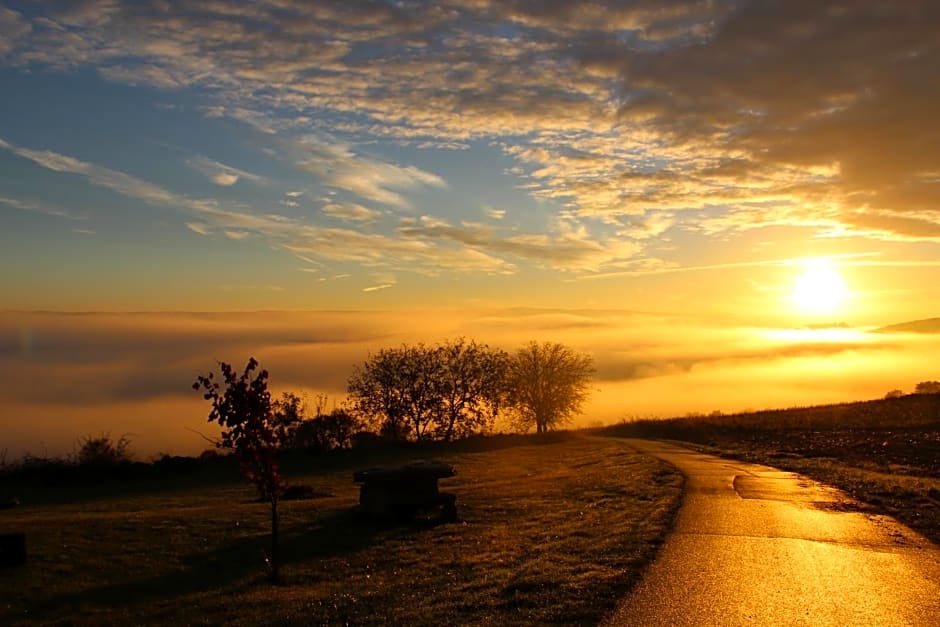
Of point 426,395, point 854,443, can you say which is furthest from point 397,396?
point 854,443

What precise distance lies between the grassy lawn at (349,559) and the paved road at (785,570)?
641mm

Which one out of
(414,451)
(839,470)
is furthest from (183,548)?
(414,451)

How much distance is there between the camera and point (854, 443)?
116ft

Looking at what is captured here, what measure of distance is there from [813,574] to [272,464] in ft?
31.8

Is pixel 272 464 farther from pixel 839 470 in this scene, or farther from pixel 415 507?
pixel 839 470

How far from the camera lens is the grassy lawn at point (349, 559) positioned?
442 inches

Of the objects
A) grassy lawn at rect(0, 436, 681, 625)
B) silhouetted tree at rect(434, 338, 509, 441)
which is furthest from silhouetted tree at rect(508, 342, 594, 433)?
grassy lawn at rect(0, 436, 681, 625)

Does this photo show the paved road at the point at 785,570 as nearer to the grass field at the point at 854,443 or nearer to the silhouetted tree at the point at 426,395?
the grass field at the point at 854,443

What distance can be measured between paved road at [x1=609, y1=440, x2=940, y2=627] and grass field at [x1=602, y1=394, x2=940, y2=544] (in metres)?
1.60

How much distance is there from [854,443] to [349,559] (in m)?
28.2

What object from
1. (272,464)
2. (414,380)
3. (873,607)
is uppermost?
(414,380)

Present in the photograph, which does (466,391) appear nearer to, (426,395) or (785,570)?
(426,395)

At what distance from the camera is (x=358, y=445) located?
50.0 metres

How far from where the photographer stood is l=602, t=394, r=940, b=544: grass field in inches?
750
